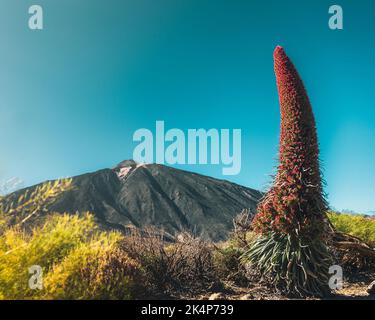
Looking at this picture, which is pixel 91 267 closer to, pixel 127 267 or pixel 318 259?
pixel 127 267

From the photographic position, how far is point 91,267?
6.35 m

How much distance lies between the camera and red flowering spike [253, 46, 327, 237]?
7.67m

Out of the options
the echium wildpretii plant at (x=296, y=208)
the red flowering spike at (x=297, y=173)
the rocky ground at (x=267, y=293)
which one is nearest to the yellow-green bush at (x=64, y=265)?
the rocky ground at (x=267, y=293)

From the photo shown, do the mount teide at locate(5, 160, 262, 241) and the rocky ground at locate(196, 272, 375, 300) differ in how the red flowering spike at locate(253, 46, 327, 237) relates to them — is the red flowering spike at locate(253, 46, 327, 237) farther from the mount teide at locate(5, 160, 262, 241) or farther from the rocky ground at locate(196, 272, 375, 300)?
the mount teide at locate(5, 160, 262, 241)

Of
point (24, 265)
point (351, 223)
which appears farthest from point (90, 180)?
point (24, 265)

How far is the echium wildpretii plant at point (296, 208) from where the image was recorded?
764 centimetres
